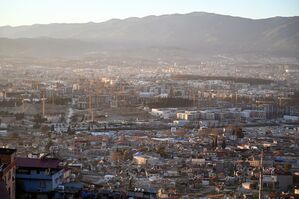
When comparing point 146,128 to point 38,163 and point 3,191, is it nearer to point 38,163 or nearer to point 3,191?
point 38,163

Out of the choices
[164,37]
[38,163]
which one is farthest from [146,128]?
[164,37]

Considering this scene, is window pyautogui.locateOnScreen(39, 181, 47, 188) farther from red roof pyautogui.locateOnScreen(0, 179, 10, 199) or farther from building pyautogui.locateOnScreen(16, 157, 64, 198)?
red roof pyautogui.locateOnScreen(0, 179, 10, 199)

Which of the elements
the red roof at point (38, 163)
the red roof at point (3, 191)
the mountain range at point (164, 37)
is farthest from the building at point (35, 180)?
the mountain range at point (164, 37)

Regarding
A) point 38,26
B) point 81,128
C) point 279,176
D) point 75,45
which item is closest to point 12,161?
point 279,176

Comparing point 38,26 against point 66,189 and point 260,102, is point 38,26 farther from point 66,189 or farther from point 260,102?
point 66,189

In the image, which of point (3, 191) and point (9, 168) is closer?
point (3, 191)

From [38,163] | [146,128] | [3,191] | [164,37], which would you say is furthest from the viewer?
[164,37]

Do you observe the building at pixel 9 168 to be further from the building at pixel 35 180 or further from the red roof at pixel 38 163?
the red roof at pixel 38 163
